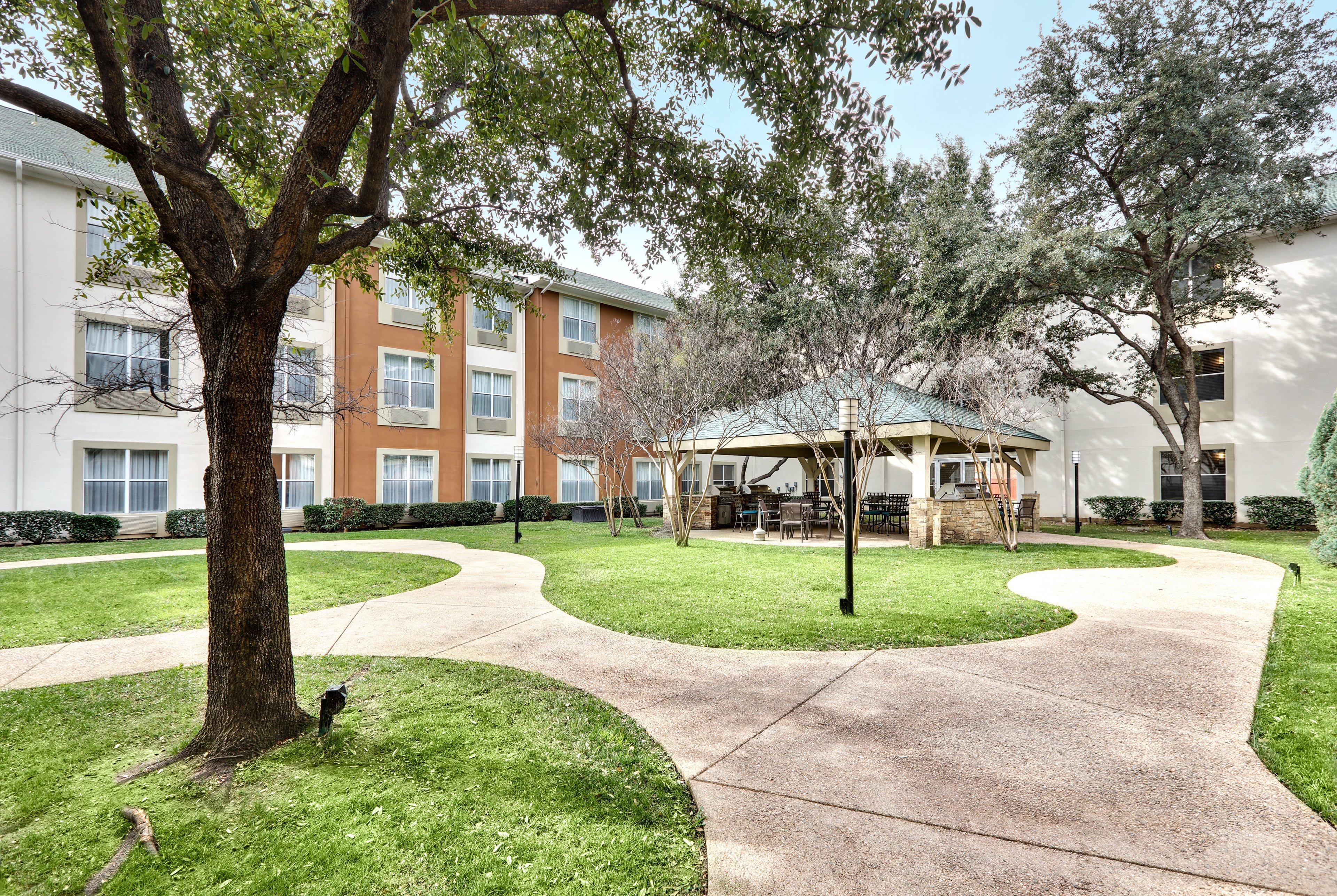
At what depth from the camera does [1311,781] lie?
10.1 feet

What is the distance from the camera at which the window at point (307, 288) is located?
1731cm

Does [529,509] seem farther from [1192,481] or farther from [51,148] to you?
[1192,481]

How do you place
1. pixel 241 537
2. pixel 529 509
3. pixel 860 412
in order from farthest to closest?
pixel 529 509 → pixel 860 412 → pixel 241 537

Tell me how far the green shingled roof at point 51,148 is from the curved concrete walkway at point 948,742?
14.9 m

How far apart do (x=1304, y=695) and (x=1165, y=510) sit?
1930 centimetres

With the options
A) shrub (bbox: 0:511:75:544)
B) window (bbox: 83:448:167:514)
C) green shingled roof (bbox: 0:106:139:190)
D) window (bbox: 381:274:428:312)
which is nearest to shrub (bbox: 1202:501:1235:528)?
window (bbox: 381:274:428:312)

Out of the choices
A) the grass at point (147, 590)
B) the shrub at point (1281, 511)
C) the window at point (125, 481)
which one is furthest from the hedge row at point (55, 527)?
the shrub at point (1281, 511)

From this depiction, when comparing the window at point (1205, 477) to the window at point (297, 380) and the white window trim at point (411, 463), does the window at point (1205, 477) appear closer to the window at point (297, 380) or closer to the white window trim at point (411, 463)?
the white window trim at point (411, 463)

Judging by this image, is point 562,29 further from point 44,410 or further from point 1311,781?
point 44,410

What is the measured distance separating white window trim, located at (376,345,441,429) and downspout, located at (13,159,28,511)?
7.57 m

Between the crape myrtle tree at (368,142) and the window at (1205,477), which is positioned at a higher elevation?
the crape myrtle tree at (368,142)

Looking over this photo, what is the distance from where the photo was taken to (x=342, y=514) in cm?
1780

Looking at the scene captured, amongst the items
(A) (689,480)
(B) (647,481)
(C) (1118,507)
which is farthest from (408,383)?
(C) (1118,507)

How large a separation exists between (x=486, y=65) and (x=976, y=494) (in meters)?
14.7
